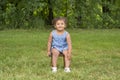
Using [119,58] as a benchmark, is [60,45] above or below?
above

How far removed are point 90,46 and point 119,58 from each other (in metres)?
2.55

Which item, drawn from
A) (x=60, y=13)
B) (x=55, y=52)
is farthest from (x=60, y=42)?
(x=60, y=13)

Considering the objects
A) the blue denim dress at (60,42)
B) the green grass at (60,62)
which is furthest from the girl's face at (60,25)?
the green grass at (60,62)

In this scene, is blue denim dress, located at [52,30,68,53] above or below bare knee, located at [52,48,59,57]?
above

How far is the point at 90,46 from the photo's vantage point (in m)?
11.1

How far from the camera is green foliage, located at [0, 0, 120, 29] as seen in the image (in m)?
19.0

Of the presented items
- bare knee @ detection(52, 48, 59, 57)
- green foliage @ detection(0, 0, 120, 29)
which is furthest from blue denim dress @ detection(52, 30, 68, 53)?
green foliage @ detection(0, 0, 120, 29)

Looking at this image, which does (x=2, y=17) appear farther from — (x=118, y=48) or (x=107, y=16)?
(x=118, y=48)

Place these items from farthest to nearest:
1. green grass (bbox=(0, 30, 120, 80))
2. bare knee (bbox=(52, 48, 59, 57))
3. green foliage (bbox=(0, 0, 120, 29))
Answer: green foliage (bbox=(0, 0, 120, 29))
bare knee (bbox=(52, 48, 59, 57))
green grass (bbox=(0, 30, 120, 80))

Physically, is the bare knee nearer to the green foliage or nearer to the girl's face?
the girl's face

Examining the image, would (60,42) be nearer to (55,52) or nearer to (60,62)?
(55,52)

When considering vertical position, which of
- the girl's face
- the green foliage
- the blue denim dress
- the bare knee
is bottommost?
the green foliage

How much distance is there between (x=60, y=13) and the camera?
2012 cm

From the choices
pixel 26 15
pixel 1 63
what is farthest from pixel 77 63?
pixel 26 15
